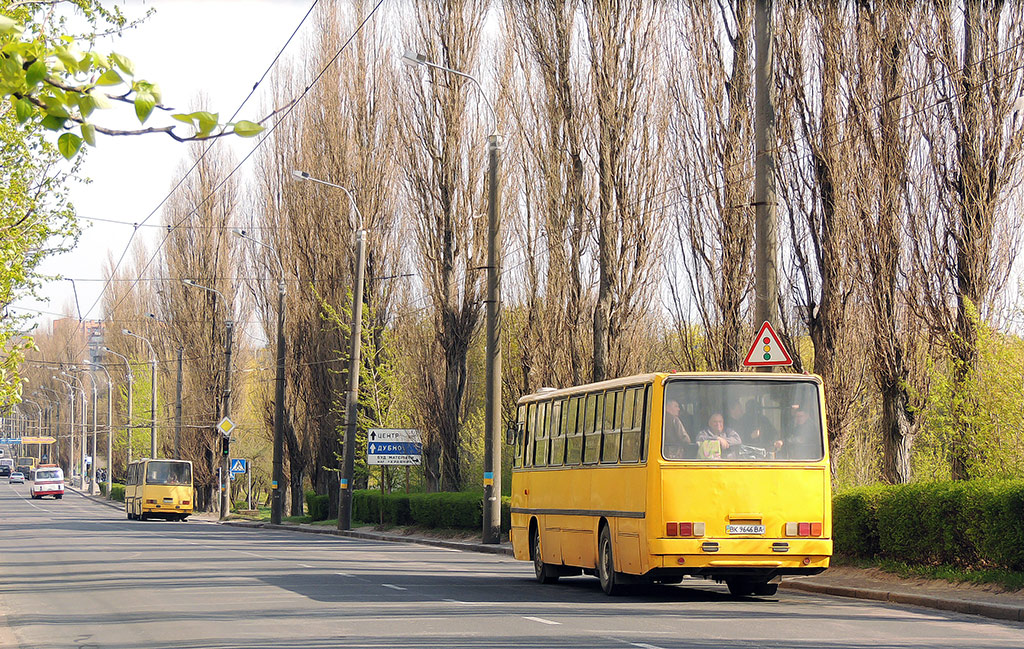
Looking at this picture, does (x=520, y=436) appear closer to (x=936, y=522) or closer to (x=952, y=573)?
(x=936, y=522)

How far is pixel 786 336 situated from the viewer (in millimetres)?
25672

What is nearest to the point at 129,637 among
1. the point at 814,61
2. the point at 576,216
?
the point at 814,61

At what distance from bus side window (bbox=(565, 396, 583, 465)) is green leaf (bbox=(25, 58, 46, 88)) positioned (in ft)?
46.9

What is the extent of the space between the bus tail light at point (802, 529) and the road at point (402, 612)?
84 centimetres

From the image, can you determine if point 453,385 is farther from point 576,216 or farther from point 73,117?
point 73,117

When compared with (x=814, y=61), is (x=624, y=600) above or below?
below

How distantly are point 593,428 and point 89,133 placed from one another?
13.6 meters

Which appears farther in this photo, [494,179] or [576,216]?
[576,216]

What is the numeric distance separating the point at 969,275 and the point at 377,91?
28636 millimetres

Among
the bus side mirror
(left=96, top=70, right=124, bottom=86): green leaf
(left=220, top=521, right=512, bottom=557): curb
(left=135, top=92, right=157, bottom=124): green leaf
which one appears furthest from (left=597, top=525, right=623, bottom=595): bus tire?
(left=96, top=70, right=124, bottom=86): green leaf

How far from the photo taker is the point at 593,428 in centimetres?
1911

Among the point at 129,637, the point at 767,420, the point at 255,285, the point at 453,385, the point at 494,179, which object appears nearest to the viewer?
the point at 129,637

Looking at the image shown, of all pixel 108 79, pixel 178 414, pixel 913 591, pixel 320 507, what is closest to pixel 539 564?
pixel 913 591

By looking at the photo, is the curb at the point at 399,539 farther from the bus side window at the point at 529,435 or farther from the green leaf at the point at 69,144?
the green leaf at the point at 69,144
